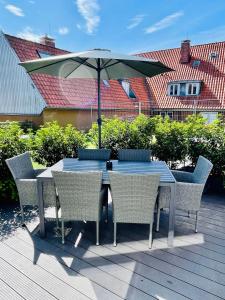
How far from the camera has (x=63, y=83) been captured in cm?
1123

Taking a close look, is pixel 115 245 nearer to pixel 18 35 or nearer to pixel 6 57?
pixel 6 57

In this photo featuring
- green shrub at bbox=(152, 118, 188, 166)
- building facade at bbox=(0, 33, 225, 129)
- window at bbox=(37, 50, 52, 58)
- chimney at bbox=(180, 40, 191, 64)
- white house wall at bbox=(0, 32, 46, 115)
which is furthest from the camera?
chimney at bbox=(180, 40, 191, 64)

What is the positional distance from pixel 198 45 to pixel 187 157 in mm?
13852

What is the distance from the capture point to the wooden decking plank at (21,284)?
184 cm

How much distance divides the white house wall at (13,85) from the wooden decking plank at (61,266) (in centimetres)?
881

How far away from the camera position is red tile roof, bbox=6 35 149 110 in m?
10.4

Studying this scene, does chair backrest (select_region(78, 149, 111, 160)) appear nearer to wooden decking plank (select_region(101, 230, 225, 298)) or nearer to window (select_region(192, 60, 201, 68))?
wooden decking plank (select_region(101, 230, 225, 298))

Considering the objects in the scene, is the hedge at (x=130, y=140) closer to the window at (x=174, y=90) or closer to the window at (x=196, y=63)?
the window at (x=174, y=90)

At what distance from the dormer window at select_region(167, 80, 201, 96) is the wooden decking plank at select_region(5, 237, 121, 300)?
45.1 ft

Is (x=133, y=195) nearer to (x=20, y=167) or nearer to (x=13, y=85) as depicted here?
(x=20, y=167)

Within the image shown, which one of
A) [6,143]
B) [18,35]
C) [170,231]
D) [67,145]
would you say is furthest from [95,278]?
[18,35]

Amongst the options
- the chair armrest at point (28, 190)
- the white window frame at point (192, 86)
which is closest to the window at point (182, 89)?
the white window frame at point (192, 86)

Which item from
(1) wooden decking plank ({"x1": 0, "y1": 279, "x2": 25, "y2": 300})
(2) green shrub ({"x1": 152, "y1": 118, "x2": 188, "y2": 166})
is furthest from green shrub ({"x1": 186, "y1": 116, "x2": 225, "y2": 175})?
(1) wooden decking plank ({"x1": 0, "y1": 279, "x2": 25, "y2": 300})

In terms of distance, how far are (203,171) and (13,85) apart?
10336 millimetres
